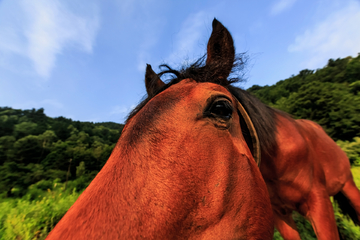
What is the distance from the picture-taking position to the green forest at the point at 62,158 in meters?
3.57

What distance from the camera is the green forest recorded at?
11.7ft

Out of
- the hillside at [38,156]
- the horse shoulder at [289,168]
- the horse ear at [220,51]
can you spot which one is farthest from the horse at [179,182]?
the hillside at [38,156]

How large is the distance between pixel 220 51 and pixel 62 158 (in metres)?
14.2

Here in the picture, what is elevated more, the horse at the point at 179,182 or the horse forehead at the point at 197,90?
the horse forehead at the point at 197,90

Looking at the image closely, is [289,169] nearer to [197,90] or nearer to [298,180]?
[298,180]

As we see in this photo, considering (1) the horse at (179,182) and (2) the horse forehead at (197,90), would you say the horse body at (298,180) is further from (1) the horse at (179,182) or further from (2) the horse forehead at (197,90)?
(2) the horse forehead at (197,90)

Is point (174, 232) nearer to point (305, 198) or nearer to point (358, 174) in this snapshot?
point (305, 198)

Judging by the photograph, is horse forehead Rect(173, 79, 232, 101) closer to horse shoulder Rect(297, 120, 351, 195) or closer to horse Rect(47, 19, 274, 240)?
horse Rect(47, 19, 274, 240)

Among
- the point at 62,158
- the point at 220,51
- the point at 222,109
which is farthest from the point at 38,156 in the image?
the point at 222,109

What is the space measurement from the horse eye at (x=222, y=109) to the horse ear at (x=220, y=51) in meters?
0.44

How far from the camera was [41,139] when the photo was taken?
13.8 m

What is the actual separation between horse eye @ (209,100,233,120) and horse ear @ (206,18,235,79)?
44cm

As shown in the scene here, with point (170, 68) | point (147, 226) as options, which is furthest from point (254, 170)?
point (170, 68)

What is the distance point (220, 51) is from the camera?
1782mm
